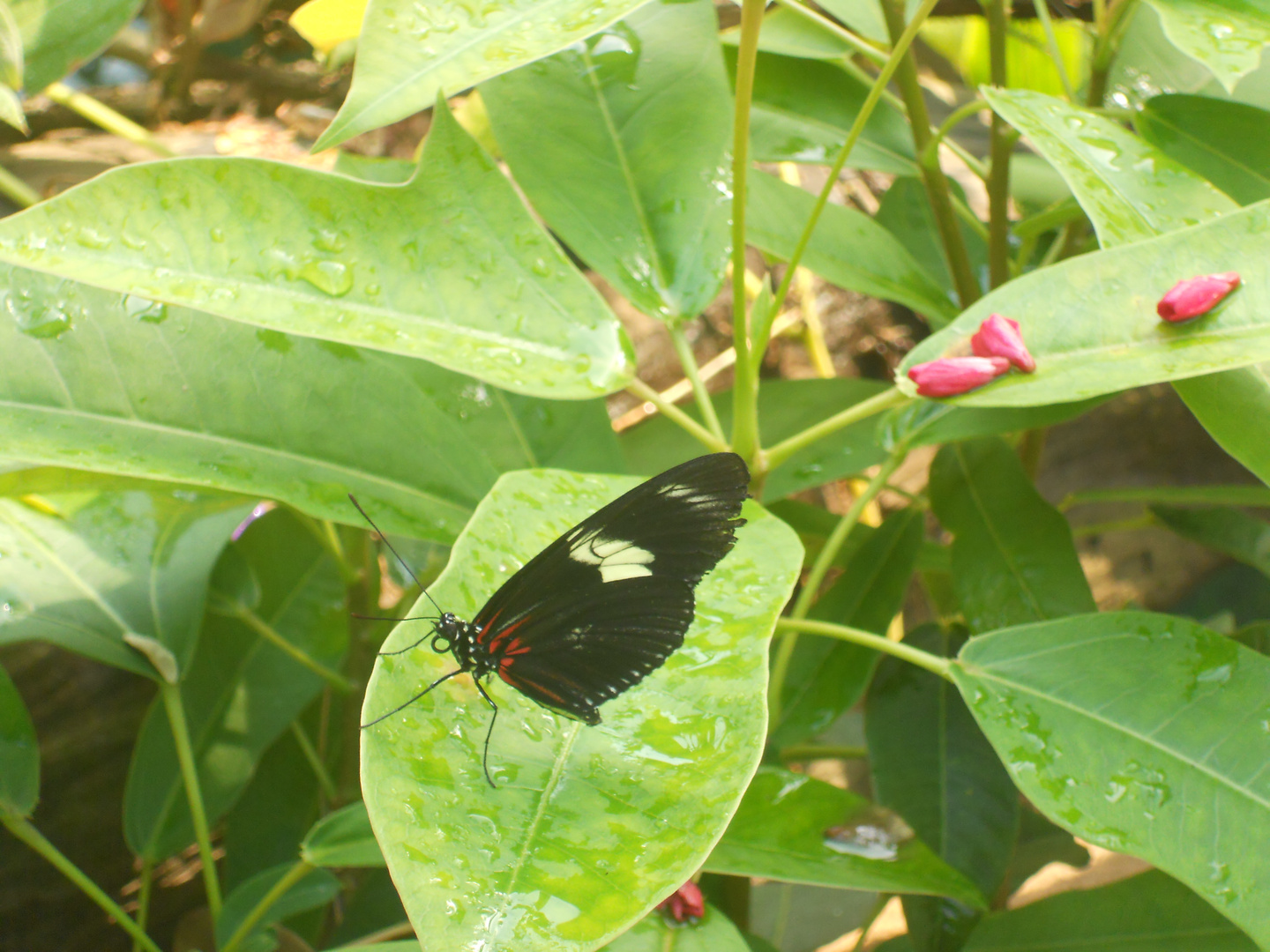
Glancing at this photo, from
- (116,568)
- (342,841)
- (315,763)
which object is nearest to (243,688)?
(315,763)

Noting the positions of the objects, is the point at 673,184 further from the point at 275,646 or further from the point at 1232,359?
the point at 275,646

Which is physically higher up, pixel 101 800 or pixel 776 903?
pixel 101 800

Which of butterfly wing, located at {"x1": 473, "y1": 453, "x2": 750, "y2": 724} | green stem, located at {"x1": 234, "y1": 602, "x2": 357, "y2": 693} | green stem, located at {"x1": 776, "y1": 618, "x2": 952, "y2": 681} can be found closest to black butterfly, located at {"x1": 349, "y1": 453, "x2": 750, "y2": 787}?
butterfly wing, located at {"x1": 473, "y1": 453, "x2": 750, "y2": 724}

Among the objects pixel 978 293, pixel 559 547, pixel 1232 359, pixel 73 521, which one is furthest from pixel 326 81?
pixel 1232 359

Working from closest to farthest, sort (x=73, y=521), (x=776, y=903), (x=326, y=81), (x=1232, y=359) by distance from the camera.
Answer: (x=1232, y=359) < (x=73, y=521) < (x=776, y=903) < (x=326, y=81)

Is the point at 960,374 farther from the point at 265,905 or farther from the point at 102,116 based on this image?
the point at 102,116

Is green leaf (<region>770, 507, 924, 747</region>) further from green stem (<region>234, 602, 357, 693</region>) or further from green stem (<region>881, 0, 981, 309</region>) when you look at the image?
green stem (<region>234, 602, 357, 693</region>)
